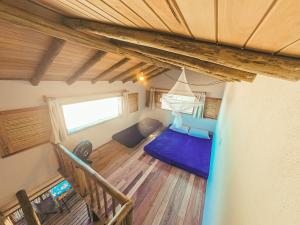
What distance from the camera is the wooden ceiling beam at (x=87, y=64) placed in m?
2.13

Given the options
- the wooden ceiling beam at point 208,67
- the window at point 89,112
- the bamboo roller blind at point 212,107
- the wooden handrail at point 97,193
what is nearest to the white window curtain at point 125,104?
the window at point 89,112

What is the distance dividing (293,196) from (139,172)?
278 centimetres

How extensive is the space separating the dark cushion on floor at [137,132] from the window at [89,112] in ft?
2.36

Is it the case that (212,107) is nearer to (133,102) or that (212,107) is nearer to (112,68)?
(133,102)

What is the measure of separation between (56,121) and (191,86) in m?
4.17

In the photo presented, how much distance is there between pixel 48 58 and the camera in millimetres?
1754

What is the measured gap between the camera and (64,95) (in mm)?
2658

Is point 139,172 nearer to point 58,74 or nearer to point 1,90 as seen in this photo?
point 58,74

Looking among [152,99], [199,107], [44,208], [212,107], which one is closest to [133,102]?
[152,99]

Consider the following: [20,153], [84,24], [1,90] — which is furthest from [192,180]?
[1,90]

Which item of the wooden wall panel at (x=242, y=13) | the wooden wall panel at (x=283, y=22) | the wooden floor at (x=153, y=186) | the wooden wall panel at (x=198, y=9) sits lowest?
the wooden floor at (x=153, y=186)

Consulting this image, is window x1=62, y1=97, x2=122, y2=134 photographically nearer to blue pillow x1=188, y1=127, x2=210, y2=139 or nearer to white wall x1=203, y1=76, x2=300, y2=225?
blue pillow x1=188, y1=127, x2=210, y2=139

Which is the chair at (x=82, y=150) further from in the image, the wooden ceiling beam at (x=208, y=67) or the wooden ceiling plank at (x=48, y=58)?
the wooden ceiling beam at (x=208, y=67)

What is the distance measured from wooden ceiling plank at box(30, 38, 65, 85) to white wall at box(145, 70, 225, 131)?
147 inches
